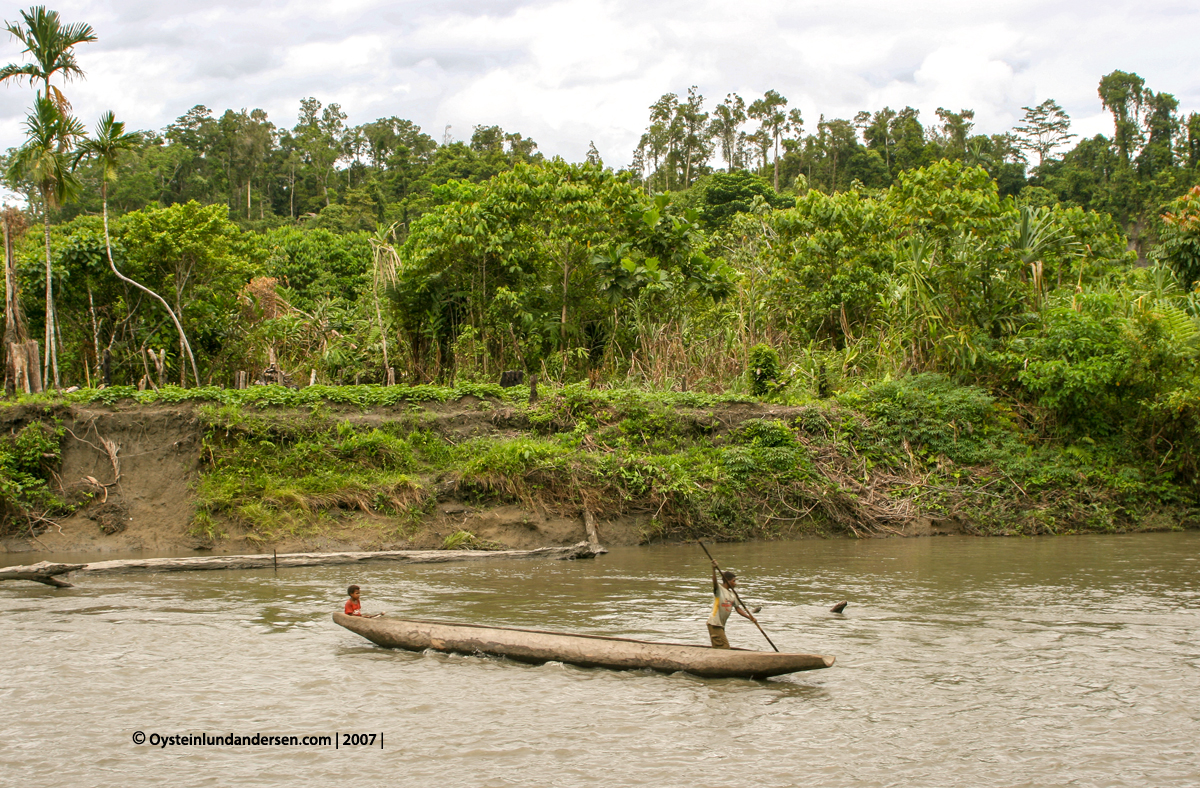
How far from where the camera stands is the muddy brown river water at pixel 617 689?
5242 mm

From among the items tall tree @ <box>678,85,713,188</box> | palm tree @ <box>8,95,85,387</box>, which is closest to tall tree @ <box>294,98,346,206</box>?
tall tree @ <box>678,85,713,188</box>

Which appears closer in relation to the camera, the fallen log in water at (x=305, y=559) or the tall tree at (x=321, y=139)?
the fallen log in water at (x=305, y=559)

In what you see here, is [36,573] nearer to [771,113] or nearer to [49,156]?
[49,156]

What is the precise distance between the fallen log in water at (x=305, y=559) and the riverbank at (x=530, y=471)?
3.81 feet

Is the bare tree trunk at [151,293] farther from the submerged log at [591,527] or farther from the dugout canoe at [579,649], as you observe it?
the dugout canoe at [579,649]

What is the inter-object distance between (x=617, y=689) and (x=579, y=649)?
0.54 m

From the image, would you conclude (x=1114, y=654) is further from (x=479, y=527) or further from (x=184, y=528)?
(x=184, y=528)

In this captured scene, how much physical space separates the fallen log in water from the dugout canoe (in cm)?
409

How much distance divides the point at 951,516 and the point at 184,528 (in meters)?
12.8

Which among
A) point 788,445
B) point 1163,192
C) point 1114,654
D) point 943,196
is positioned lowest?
point 1114,654


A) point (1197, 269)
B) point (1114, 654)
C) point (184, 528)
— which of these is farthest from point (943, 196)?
point (184, 528)

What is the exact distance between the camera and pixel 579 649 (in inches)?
276

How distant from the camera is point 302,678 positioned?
708 centimetres

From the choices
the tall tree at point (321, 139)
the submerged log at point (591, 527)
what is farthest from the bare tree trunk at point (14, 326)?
the tall tree at point (321, 139)
